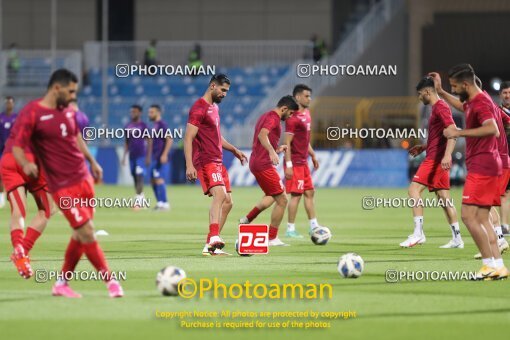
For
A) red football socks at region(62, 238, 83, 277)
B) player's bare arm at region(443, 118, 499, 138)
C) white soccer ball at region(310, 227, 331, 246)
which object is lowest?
white soccer ball at region(310, 227, 331, 246)

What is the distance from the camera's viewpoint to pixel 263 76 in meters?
50.8

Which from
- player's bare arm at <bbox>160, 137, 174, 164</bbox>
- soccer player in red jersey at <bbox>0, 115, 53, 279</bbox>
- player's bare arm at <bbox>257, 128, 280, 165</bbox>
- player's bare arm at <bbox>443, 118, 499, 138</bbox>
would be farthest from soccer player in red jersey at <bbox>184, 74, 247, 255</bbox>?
player's bare arm at <bbox>160, 137, 174, 164</bbox>

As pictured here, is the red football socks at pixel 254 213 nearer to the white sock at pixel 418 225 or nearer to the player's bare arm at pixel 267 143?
the player's bare arm at pixel 267 143

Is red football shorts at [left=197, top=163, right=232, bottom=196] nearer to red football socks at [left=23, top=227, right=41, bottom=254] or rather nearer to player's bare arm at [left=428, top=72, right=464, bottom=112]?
red football socks at [left=23, top=227, right=41, bottom=254]

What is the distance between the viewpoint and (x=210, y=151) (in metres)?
15.8

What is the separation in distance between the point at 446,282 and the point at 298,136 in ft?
23.8

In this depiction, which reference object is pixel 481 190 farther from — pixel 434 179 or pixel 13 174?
pixel 13 174

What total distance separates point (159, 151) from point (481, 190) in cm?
1582

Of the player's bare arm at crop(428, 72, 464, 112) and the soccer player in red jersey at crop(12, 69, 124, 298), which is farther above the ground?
the player's bare arm at crop(428, 72, 464, 112)

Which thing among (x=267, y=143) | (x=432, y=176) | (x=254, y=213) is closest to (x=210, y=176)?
(x=267, y=143)

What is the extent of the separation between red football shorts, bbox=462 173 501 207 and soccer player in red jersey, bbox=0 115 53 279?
4.92 metres

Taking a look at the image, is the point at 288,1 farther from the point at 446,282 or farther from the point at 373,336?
the point at 373,336

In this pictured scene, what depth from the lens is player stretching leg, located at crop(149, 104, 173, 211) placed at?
26609mm

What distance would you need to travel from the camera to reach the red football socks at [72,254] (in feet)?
36.2
